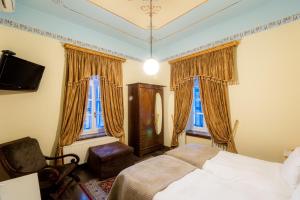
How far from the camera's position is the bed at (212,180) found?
127 cm

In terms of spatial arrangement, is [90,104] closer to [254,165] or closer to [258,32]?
[254,165]

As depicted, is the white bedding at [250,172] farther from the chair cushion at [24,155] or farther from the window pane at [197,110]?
the chair cushion at [24,155]

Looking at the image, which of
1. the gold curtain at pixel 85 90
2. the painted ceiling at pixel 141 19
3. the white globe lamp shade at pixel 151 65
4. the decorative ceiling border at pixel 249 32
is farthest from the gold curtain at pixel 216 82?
the gold curtain at pixel 85 90

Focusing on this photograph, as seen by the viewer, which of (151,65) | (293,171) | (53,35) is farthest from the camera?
(53,35)

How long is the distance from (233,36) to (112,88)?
2724 millimetres

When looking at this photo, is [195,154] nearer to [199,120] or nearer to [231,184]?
[231,184]

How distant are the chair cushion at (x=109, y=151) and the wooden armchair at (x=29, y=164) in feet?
1.81

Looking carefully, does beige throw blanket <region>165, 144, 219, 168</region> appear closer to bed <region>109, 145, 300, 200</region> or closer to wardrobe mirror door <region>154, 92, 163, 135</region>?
bed <region>109, 145, 300, 200</region>

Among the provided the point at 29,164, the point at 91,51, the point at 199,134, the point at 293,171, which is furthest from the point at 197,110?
the point at 29,164

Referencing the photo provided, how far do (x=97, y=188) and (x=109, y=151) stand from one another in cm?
64

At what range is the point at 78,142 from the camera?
9.59 feet

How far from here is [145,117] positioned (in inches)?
143

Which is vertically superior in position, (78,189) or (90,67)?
(90,67)

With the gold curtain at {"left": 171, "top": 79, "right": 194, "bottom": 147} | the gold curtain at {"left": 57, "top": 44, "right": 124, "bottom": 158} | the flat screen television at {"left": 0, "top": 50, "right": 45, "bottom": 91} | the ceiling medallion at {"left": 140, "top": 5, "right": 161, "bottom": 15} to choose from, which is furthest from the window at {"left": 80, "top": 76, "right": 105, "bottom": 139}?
the gold curtain at {"left": 171, "top": 79, "right": 194, "bottom": 147}
